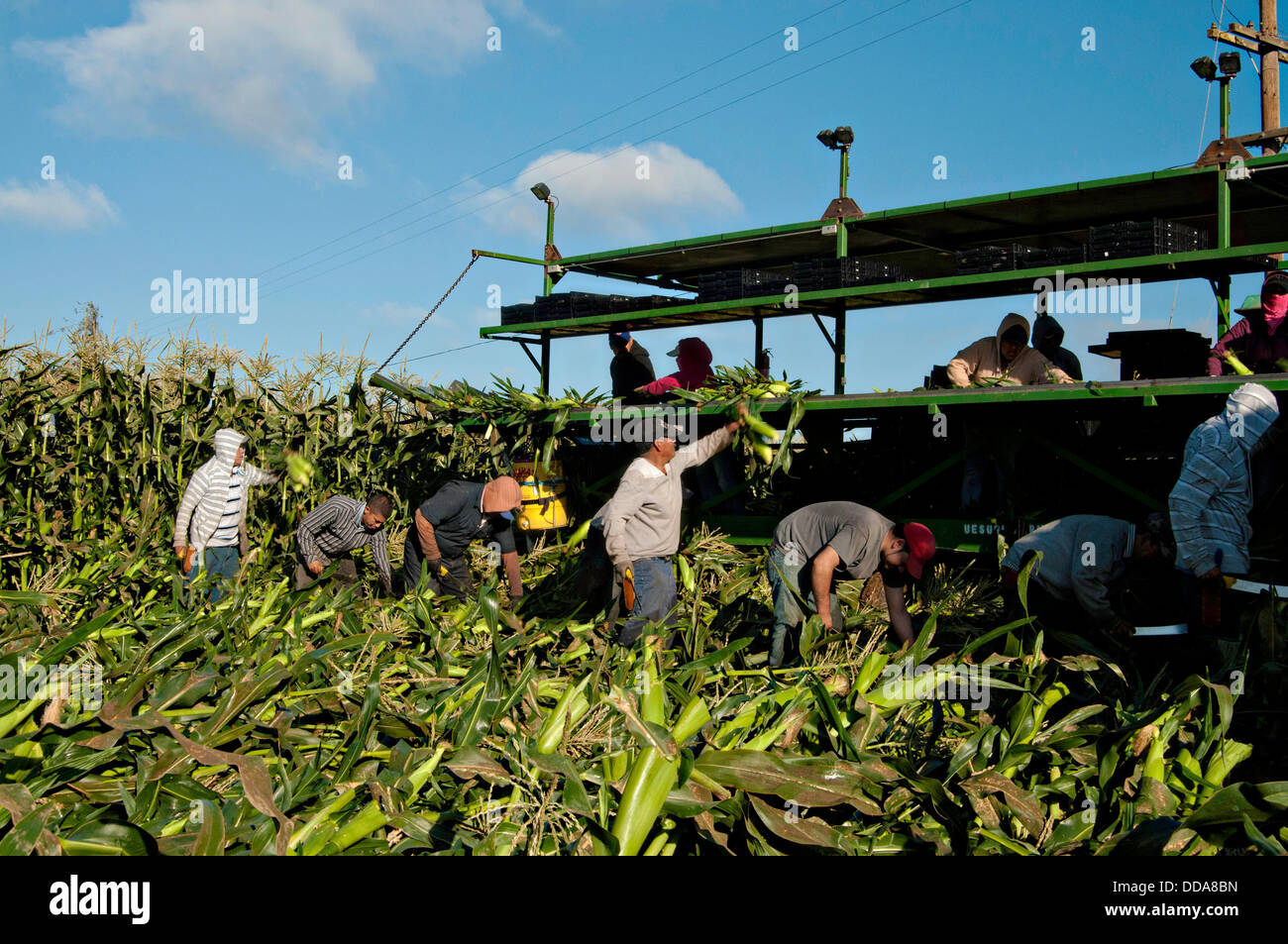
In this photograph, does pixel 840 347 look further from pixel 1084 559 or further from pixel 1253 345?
pixel 1084 559

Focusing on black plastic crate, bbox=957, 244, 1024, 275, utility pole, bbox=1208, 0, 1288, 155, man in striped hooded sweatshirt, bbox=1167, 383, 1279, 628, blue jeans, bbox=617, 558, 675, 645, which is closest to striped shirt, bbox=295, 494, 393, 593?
blue jeans, bbox=617, 558, 675, 645

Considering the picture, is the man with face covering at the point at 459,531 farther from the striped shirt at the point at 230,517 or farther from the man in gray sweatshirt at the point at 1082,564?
the man in gray sweatshirt at the point at 1082,564

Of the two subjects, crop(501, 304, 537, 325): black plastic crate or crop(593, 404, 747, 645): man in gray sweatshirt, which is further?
crop(501, 304, 537, 325): black plastic crate

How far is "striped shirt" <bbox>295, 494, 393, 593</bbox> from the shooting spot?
7.98 metres

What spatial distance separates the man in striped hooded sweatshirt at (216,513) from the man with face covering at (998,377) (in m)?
5.98

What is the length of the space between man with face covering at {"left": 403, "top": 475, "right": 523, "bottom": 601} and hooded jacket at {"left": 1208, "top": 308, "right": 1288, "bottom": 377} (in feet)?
17.9

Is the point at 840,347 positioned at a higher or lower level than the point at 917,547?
higher

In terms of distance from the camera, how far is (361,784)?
4.05 meters

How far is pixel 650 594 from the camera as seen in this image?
22.2 feet

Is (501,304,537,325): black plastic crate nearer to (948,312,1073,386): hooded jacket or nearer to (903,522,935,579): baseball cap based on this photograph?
(948,312,1073,386): hooded jacket

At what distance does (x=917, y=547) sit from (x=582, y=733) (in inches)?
100

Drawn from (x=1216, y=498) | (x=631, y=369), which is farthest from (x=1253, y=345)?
(x=631, y=369)

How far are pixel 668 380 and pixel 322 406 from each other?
11.5 feet
